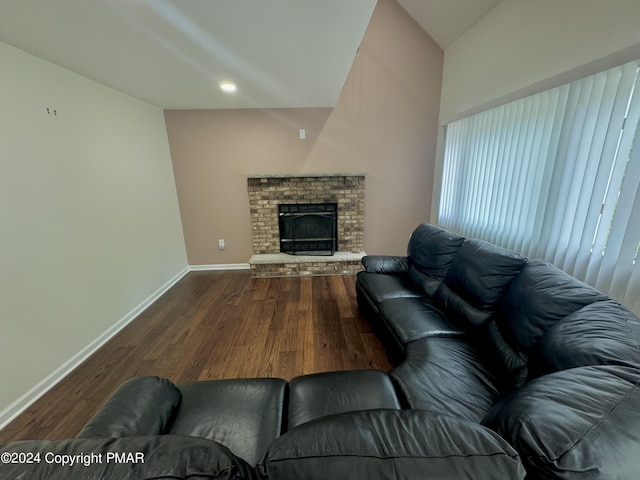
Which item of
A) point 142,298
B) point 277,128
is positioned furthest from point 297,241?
point 142,298

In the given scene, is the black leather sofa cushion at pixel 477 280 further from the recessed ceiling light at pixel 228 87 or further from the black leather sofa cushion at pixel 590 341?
the recessed ceiling light at pixel 228 87

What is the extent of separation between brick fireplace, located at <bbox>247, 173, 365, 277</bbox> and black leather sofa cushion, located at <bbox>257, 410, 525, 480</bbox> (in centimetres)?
306

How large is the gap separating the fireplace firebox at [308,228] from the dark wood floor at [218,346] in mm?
791

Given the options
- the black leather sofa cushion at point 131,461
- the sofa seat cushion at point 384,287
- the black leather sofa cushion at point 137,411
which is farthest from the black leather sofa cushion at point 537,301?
the black leather sofa cushion at point 137,411

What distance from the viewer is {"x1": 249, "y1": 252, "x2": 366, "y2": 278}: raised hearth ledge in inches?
140

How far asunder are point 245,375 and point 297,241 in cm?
216

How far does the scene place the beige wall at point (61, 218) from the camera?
163cm

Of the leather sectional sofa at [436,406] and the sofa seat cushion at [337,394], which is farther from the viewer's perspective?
the sofa seat cushion at [337,394]

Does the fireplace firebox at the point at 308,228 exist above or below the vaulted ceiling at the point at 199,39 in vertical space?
below

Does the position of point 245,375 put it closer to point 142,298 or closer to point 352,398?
point 352,398

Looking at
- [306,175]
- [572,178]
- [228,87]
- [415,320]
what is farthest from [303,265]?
[572,178]

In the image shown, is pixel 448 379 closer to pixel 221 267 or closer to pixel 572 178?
pixel 572 178

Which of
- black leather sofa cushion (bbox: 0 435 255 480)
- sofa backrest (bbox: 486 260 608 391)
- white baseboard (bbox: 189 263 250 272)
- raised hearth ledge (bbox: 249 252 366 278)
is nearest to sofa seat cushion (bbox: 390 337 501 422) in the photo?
sofa backrest (bbox: 486 260 608 391)

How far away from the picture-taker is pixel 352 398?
1.12 metres
